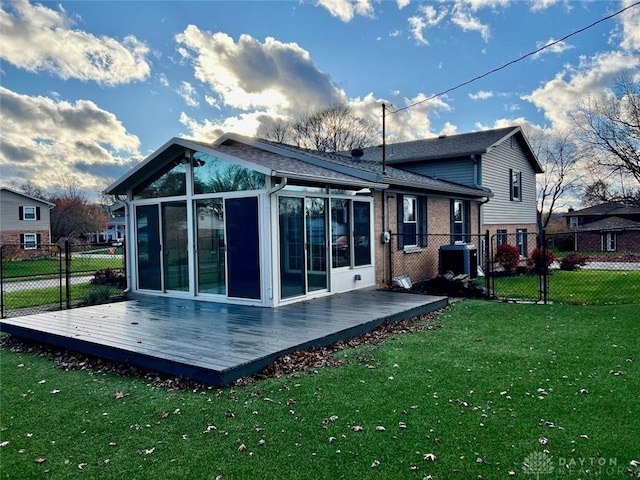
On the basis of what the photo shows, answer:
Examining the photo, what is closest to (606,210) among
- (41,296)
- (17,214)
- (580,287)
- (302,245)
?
(580,287)

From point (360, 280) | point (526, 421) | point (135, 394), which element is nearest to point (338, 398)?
point (526, 421)

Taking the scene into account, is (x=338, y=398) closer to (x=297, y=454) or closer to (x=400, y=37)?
(x=297, y=454)

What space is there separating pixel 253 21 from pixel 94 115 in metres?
6.34

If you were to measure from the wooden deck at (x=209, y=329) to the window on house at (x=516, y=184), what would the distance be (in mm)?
11190

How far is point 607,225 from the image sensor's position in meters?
34.8

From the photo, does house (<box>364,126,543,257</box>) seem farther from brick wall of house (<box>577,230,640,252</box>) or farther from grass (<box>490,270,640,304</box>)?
brick wall of house (<box>577,230,640,252</box>)

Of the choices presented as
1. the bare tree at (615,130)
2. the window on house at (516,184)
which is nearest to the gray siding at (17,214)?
the window on house at (516,184)

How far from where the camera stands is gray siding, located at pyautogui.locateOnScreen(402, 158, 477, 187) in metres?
15.5

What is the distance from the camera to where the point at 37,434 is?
3494 millimetres

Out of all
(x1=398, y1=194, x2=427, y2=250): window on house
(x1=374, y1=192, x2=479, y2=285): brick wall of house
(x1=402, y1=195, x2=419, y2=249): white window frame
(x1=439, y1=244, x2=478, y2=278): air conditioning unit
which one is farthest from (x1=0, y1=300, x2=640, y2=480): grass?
(x1=439, y1=244, x2=478, y2=278): air conditioning unit

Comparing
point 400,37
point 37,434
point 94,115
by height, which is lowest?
point 37,434

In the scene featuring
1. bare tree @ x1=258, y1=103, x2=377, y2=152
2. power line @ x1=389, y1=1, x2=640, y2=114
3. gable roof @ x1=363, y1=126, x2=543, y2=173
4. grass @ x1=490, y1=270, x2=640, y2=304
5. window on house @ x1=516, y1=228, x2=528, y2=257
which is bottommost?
grass @ x1=490, y1=270, x2=640, y2=304

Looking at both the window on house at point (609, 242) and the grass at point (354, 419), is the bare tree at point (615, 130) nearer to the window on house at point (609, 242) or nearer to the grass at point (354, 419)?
the window on house at point (609, 242)

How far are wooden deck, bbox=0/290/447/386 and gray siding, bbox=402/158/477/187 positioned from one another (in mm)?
8144
